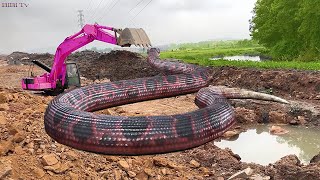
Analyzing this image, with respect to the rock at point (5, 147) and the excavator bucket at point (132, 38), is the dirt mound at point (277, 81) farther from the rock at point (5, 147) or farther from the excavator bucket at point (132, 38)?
the rock at point (5, 147)

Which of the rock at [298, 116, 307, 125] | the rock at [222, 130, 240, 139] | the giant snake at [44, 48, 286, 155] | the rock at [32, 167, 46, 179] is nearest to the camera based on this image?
the rock at [32, 167, 46, 179]

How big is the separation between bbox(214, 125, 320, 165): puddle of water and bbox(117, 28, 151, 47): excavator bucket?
15.3 ft

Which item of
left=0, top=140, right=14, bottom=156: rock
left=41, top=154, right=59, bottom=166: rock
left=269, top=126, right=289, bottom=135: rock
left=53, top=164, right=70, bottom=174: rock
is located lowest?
left=269, top=126, right=289, bottom=135: rock

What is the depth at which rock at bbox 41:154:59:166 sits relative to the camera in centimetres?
686

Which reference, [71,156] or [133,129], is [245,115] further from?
[71,156]

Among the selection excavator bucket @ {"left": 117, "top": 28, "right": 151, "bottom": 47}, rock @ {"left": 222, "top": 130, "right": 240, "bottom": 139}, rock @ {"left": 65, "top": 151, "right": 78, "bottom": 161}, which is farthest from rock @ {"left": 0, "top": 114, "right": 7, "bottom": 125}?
rock @ {"left": 222, "top": 130, "right": 240, "bottom": 139}

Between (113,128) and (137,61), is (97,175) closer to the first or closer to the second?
(113,128)

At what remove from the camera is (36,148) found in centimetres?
759

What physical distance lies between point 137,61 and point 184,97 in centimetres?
1282

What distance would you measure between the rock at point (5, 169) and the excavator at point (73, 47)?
702 cm

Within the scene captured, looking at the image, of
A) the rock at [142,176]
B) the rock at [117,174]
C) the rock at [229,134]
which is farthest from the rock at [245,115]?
the rock at [117,174]

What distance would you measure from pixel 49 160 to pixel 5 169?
2.96ft

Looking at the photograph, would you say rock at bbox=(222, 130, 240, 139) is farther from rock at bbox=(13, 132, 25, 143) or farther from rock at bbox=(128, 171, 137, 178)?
rock at bbox=(13, 132, 25, 143)

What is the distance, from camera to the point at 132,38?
12633 mm
